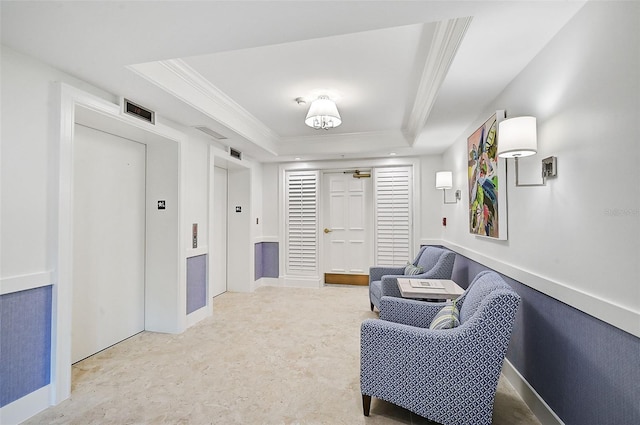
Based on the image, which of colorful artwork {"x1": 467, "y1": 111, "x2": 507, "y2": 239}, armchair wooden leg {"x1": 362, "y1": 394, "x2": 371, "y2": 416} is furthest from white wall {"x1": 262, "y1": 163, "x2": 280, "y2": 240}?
armchair wooden leg {"x1": 362, "y1": 394, "x2": 371, "y2": 416}

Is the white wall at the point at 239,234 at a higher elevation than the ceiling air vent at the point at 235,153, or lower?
lower

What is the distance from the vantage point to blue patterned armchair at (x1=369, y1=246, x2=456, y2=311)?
334cm

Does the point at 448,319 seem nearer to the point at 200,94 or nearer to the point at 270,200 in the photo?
the point at 200,94

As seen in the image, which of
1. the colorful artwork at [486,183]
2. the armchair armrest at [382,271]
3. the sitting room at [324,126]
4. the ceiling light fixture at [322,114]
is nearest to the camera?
the sitting room at [324,126]

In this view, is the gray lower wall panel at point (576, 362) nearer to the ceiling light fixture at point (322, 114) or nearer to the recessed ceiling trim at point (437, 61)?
the recessed ceiling trim at point (437, 61)

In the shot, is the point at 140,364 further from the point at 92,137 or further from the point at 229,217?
the point at 229,217

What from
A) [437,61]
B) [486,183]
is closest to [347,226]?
[486,183]

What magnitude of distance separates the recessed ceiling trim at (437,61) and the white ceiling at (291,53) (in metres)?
0.01

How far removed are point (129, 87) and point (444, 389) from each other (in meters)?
2.92

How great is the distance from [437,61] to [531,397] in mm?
2329

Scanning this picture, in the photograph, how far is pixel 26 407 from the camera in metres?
1.89

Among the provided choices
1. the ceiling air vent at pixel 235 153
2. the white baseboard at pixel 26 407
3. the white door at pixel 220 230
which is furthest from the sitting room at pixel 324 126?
the white door at pixel 220 230

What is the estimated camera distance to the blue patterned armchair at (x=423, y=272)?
3338mm

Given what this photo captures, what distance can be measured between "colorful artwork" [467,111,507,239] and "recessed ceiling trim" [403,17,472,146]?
518mm
